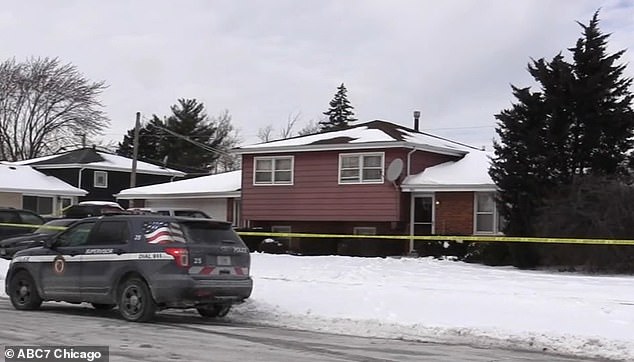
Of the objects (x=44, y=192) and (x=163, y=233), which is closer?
(x=163, y=233)

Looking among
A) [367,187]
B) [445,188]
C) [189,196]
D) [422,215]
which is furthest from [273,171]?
[445,188]

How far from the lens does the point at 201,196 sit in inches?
1485

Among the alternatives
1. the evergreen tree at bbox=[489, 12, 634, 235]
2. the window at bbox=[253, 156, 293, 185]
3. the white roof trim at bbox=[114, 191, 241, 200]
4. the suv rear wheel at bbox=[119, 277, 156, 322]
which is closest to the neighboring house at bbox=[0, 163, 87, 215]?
the white roof trim at bbox=[114, 191, 241, 200]

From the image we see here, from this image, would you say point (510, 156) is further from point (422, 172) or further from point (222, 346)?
point (222, 346)

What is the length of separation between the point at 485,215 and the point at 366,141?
523 centimetres

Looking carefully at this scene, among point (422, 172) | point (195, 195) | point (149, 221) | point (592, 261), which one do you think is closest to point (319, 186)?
point (422, 172)

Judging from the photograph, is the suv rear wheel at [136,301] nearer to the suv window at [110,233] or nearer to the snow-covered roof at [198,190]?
the suv window at [110,233]

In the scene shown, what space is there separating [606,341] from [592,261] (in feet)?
36.1

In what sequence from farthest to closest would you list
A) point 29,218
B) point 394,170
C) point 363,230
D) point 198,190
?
point 198,190, point 363,230, point 394,170, point 29,218

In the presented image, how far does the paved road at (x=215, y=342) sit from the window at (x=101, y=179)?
39.2 meters

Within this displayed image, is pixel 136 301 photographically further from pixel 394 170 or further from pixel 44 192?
pixel 44 192

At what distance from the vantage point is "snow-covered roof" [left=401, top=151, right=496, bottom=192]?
29625mm

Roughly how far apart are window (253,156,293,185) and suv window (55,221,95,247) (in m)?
19.7

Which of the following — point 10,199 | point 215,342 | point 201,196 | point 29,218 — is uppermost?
point 201,196
